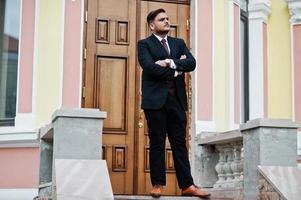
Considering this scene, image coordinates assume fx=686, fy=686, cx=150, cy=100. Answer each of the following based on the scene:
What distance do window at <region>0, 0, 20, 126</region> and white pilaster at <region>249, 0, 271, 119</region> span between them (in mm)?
4012

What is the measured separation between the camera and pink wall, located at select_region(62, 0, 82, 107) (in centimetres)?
920

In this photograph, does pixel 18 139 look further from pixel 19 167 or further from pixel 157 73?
pixel 157 73

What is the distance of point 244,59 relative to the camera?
11.6 m

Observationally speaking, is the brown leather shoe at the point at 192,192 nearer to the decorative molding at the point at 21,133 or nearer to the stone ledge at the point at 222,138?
the stone ledge at the point at 222,138

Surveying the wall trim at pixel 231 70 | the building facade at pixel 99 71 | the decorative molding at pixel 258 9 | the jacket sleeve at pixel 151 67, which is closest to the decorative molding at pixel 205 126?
the building facade at pixel 99 71

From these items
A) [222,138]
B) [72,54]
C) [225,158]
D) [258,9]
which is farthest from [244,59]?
[222,138]

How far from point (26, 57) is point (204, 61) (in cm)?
252

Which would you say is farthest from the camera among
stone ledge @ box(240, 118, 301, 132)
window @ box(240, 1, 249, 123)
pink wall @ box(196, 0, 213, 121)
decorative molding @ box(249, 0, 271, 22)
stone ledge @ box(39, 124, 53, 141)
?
decorative molding @ box(249, 0, 271, 22)

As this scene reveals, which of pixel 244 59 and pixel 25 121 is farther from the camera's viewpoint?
pixel 244 59

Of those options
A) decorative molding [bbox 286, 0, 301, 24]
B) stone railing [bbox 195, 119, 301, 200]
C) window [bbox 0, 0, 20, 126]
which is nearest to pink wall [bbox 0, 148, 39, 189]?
window [bbox 0, 0, 20, 126]

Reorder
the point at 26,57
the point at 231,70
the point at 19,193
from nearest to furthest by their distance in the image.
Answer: the point at 19,193 < the point at 26,57 < the point at 231,70

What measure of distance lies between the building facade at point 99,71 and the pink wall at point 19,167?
1 centimetres

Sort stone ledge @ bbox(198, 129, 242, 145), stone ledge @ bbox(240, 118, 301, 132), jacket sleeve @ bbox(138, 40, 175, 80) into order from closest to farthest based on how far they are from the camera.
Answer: stone ledge @ bbox(240, 118, 301, 132), jacket sleeve @ bbox(138, 40, 175, 80), stone ledge @ bbox(198, 129, 242, 145)

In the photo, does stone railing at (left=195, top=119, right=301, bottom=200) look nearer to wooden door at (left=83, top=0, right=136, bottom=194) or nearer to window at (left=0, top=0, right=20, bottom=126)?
wooden door at (left=83, top=0, right=136, bottom=194)
